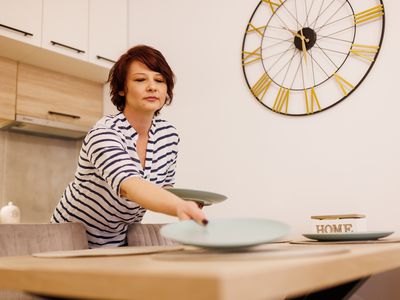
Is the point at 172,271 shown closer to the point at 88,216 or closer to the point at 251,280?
the point at 251,280

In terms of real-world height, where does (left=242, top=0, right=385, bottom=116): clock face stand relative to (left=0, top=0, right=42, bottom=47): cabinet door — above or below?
below

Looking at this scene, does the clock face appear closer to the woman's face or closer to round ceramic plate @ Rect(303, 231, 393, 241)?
the woman's face

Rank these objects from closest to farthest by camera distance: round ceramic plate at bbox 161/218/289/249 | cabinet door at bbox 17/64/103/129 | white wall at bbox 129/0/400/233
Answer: round ceramic plate at bbox 161/218/289/249
white wall at bbox 129/0/400/233
cabinet door at bbox 17/64/103/129

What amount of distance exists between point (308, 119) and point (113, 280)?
203 cm

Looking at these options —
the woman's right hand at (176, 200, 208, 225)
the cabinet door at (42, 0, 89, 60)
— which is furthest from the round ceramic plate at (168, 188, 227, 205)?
the cabinet door at (42, 0, 89, 60)

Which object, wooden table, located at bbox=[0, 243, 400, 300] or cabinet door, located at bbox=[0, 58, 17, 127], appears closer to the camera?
wooden table, located at bbox=[0, 243, 400, 300]

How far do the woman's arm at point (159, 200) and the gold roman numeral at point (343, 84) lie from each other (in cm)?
159

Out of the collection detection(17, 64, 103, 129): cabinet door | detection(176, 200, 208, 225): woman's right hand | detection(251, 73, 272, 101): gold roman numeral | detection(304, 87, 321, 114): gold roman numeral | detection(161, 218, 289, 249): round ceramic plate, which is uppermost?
detection(17, 64, 103, 129): cabinet door

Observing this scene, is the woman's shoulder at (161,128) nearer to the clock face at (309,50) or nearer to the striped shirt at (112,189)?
the striped shirt at (112,189)

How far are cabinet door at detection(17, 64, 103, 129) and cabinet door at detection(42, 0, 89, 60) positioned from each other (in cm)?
31

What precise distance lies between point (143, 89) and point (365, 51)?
4.17ft

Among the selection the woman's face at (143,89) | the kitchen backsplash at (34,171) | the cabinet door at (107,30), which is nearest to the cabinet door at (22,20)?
the cabinet door at (107,30)

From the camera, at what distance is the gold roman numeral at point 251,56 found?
267cm

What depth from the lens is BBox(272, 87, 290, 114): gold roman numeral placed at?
2506 mm
